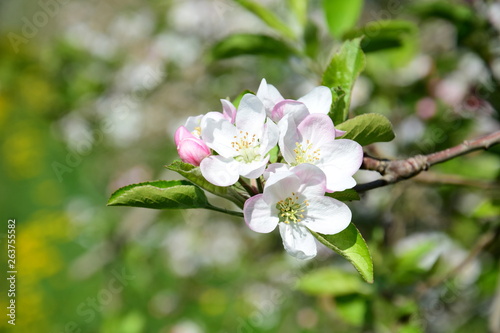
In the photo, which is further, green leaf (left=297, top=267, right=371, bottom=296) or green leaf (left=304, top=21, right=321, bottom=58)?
green leaf (left=297, top=267, right=371, bottom=296)

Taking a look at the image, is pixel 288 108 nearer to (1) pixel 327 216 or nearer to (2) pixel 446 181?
(1) pixel 327 216

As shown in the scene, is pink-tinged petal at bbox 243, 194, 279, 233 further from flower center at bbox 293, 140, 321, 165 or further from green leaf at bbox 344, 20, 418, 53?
green leaf at bbox 344, 20, 418, 53

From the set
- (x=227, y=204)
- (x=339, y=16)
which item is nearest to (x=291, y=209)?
(x=339, y=16)

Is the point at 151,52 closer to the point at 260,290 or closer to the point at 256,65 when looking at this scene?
the point at 256,65

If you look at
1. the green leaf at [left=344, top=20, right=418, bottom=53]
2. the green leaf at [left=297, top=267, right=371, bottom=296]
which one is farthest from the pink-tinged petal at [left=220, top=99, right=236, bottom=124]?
the green leaf at [left=297, top=267, right=371, bottom=296]

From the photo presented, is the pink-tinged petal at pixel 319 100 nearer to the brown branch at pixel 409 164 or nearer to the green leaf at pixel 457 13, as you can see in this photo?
the brown branch at pixel 409 164

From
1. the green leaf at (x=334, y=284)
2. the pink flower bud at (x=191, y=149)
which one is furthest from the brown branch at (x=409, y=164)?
the green leaf at (x=334, y=284)

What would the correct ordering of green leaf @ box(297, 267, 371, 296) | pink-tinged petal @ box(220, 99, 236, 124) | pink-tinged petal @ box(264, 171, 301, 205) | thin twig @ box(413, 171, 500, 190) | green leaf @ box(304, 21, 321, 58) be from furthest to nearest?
green leaf @ box(297, 267, 371, 296), green leaf @ box(304, 21, 321, 58), thin twig @ box(413, 171, 500, 190), pink-tinged petal @ box(220, 99, 236, 124), pink-tinged petal @ box(264, 171, 301, 205)
